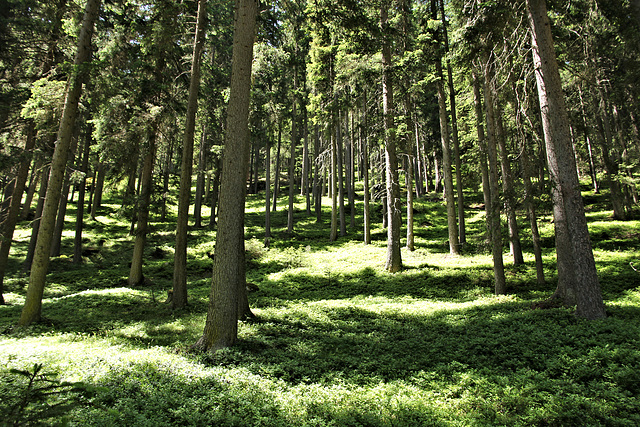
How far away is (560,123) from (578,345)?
5.29m

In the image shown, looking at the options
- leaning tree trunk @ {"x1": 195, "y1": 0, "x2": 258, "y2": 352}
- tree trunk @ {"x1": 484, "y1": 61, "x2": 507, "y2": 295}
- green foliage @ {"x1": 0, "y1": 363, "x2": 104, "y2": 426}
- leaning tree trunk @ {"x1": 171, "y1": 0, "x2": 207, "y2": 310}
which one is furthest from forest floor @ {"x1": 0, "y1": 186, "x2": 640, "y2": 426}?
leaning tree trunk @ {"x1": 171, "y1": 0, "x2": 207, "y2": 310}

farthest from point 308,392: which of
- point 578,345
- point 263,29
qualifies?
point 263,29

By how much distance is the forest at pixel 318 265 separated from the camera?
5.06 metres

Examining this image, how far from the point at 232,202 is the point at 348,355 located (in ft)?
14.1

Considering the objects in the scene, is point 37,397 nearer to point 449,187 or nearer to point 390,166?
point 390,166

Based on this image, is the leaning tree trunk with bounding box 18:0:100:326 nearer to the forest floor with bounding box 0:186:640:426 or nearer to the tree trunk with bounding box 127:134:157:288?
A: the forest floor with bounding box 0:186:640:426

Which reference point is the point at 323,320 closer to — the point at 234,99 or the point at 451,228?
the point at 234,99

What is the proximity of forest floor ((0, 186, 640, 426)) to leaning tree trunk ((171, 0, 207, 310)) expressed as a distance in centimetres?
83

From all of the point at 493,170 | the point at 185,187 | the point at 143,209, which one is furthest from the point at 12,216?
the point at 493,170

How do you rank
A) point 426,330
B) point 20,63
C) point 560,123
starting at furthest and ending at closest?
point 20,63 → point 426,330 → point 560,123

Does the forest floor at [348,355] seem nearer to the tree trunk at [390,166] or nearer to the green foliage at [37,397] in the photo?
the green foliage at [37,397]

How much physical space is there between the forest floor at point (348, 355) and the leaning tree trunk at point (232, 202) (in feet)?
2.01

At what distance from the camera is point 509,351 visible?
22.2 ft

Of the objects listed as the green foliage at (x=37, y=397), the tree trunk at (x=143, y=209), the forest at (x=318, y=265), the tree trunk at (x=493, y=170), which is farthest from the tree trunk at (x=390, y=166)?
the green foliage at (x=37, y=397)
